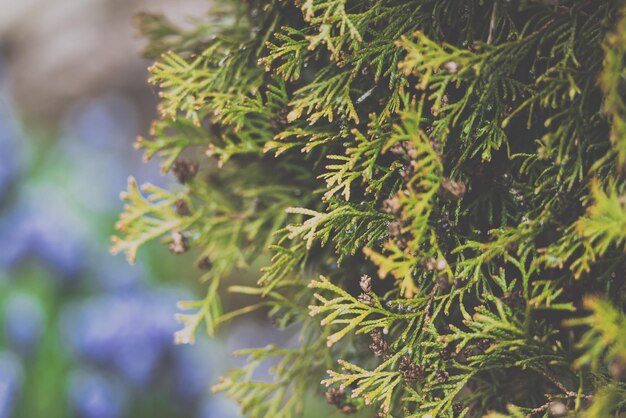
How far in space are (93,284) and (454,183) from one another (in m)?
2.60

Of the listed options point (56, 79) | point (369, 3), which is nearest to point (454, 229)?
point (369, 3)

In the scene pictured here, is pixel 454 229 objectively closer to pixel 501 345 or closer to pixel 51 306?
pixel 501 345

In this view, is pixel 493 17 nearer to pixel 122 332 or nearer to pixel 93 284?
pixel 122 332

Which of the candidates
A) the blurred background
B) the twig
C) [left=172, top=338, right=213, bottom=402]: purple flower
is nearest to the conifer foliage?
the twig

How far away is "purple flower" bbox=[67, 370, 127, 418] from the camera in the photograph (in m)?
2.51

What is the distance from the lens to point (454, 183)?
3.13 ft

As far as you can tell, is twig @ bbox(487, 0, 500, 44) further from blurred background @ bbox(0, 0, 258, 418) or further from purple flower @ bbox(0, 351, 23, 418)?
purple flower @ bbox(0, 351, 23, 418)

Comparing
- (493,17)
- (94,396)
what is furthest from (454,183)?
(94,396)

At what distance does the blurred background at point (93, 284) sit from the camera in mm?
2604

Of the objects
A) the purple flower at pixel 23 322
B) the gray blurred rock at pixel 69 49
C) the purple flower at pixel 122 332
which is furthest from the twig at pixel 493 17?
the gray blurred rock at pixel 69 49

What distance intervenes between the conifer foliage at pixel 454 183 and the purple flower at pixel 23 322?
1.66 metres

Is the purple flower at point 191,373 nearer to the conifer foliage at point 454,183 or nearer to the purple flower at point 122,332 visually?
the purple flower at point 122,332

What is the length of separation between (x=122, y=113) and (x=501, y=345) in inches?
151

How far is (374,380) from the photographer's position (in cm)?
107
